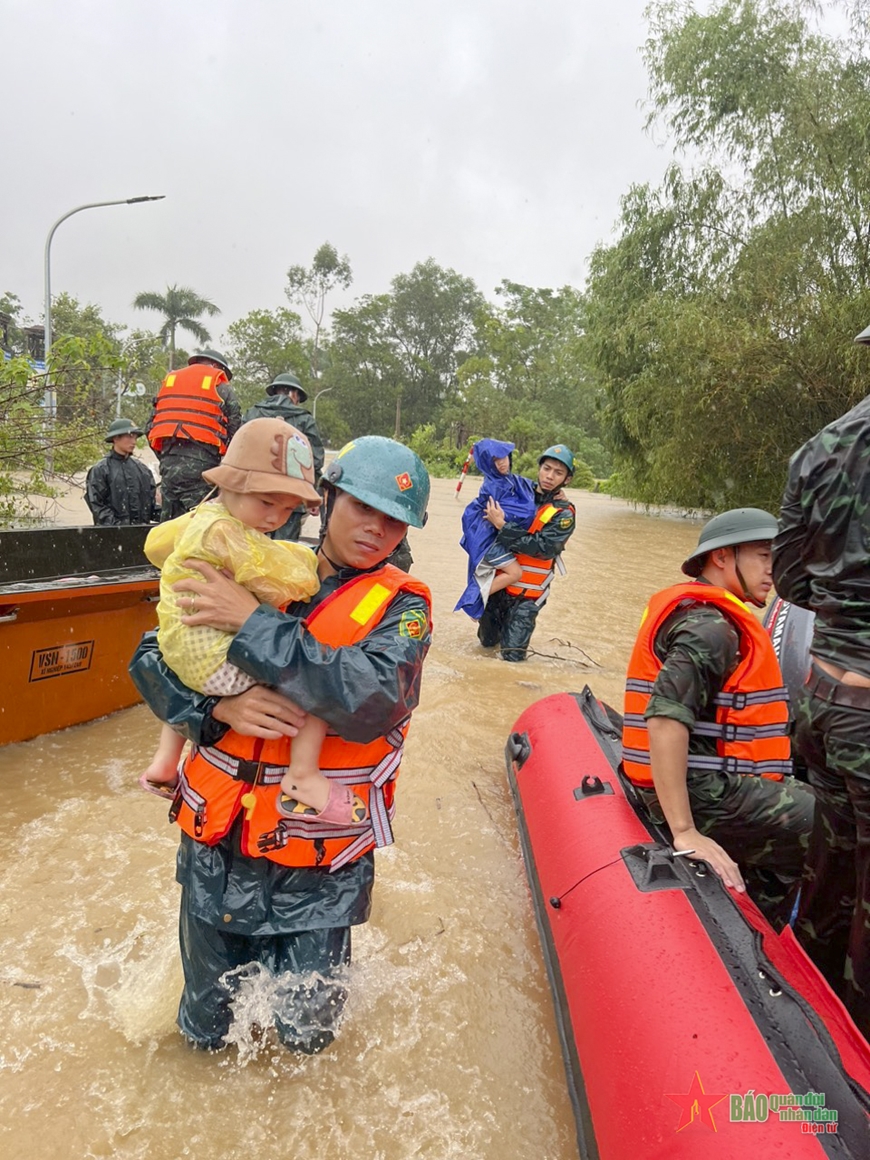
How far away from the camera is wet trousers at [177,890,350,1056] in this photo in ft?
6.54

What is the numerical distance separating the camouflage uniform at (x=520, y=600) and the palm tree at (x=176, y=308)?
40.2 meters

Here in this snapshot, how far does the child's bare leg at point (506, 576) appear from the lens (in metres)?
6.39

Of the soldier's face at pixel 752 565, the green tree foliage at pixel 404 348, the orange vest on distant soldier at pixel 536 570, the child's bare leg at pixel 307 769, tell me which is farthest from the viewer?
the green tree foliage at pixel 404 348

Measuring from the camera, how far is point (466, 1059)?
7.82 ft

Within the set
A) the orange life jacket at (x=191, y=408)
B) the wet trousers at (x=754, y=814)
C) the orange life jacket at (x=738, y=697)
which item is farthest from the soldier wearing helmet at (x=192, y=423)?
the wet trousers at (x=754, y=814)

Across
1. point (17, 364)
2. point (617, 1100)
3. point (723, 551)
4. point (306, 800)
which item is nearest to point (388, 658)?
point (306, 800)

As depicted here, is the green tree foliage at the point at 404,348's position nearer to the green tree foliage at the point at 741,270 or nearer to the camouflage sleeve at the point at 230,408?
the green tree foliage at the point at 741,270

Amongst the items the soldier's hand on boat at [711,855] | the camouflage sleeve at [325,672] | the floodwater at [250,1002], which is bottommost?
the floodwater at [250,1002]

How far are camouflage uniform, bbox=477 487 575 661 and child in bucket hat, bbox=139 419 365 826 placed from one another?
15.0 feet

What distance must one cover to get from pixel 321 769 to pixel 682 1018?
3.30 feet

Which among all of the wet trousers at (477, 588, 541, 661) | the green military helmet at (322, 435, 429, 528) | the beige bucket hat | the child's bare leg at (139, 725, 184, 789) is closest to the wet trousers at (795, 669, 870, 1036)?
the green military helmet at (322, 435, 429, 528)

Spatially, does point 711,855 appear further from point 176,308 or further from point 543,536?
point 176,308

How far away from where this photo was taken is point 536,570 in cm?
642

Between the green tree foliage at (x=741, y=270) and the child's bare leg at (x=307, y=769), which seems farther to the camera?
the green tree foliage at (x=741, y=270)
